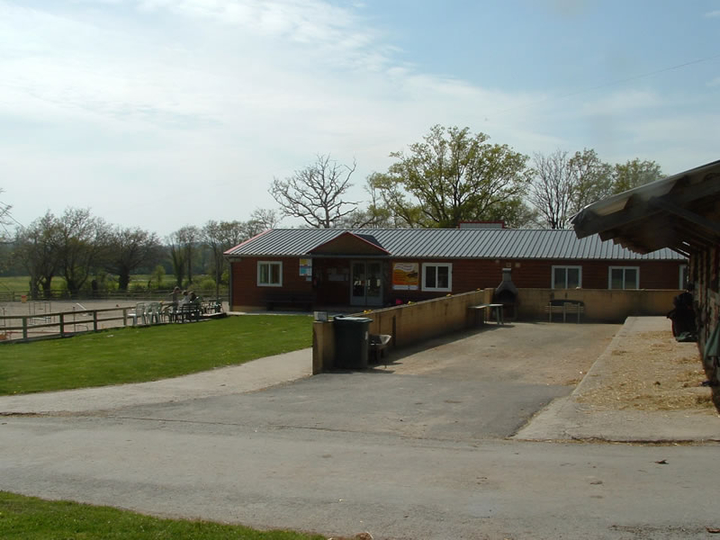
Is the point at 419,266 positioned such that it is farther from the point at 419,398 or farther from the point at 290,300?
the point at 419,398

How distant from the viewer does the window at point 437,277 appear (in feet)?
114

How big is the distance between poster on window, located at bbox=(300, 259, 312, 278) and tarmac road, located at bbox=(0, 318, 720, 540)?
2407 cm

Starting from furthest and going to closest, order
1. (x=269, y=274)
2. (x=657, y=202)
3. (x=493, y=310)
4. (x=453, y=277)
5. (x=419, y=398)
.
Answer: (x=269, y=274) < (x=453, y=277) < (x=493, y=310) < (x=419, y=398) < (x=657, y=202)

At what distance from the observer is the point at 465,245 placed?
35938 millimetres

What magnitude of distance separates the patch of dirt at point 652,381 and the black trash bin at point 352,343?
495 cm

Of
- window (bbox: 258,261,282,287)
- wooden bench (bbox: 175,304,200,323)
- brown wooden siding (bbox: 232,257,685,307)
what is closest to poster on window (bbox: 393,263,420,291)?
brown wooden siding (bbox: 232,257,685,307)

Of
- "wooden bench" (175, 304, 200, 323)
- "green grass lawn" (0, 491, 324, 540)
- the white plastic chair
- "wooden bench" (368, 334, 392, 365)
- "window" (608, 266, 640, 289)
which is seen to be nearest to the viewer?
"green grass lawn" (0, 491, 324, 540)

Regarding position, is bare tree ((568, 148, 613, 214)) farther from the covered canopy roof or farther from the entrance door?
the covered canopy roof

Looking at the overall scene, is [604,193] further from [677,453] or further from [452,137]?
[677,453]

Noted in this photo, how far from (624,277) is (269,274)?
17076 millimetres

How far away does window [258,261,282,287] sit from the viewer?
Result: 123 ft

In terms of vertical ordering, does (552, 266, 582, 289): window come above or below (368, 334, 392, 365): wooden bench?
above

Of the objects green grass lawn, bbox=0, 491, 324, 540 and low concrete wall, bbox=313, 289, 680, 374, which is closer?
green grass lawn, bbox=0, 491, 324, 540

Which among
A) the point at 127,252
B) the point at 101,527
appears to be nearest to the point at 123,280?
the point at 127,252
